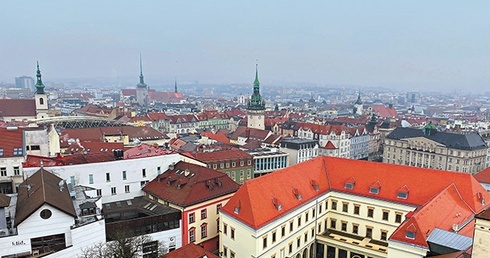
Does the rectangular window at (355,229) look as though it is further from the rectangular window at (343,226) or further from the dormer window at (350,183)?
the dormer window at (350,183)

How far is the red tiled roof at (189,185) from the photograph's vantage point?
1739 inches

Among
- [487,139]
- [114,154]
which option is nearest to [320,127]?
[487,139]

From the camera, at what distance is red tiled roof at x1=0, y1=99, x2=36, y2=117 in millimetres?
122375

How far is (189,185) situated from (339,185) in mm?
20338

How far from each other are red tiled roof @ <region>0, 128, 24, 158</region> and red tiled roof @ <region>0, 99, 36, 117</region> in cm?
8659

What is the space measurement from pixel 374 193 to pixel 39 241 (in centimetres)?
3791

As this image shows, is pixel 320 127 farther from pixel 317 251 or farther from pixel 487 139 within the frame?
pixel 317 251

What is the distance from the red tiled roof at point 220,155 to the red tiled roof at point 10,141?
2987 centimetres

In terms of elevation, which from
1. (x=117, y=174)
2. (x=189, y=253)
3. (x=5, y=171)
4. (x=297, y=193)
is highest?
(x=5, y=171)

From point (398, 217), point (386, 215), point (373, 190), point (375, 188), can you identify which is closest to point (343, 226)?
point (386, 215)

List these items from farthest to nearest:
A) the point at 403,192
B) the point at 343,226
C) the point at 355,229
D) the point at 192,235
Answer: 1. the point at 343,226
2. the point at 355,229
3. the point at 403,192
4. the point at 192,235

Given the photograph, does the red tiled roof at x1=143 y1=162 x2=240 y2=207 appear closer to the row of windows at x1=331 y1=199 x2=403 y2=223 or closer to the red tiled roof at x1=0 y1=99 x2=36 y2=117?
the row of windows at x1=331 y1=199 x2=403 y2=223

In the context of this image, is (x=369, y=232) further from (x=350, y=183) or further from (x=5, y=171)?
(x=5, y=171)

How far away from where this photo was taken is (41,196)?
3266cm
